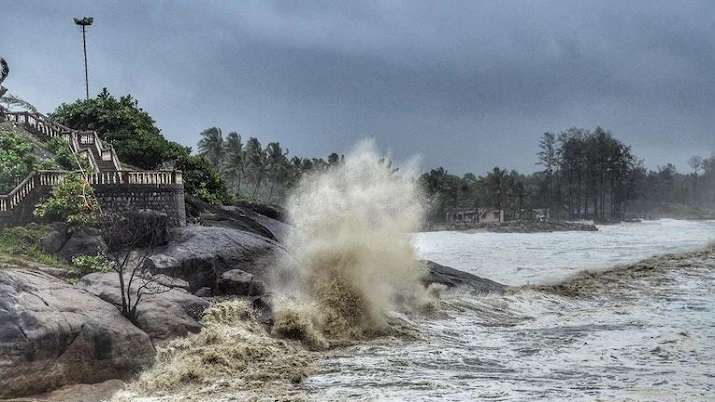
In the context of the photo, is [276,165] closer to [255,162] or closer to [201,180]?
[255,162]

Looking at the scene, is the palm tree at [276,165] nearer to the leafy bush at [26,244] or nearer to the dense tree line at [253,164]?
the dense tree line at [253,164]

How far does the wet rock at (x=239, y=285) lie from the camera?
19812 mm

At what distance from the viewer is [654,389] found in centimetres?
1179

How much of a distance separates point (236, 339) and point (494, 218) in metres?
92.4

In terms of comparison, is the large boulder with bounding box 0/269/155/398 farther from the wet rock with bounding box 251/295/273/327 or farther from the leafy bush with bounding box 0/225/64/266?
the leafy bush with bounding box 0/225/64/266

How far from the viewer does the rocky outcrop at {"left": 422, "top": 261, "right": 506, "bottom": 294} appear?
26.4 meters

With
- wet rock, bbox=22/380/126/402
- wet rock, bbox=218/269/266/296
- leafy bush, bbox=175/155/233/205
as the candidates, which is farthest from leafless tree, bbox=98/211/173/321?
leafy bush, bbox=175/155/233/205

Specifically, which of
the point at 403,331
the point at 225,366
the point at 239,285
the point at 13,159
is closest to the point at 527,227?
the point at 13,159

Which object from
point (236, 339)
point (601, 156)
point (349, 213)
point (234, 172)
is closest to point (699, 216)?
point (601, 156)

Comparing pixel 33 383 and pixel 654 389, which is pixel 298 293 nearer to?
pixel 33 383

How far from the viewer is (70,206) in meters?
22.6

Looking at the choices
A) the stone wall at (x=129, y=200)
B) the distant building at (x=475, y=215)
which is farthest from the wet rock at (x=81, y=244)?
the distant building at (x=475, y=215)

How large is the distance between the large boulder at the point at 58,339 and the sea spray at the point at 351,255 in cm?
440

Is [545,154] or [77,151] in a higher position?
[545,154]
